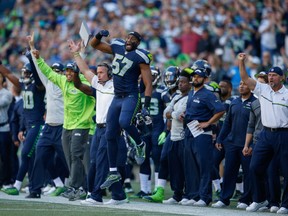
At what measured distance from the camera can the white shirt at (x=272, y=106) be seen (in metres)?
13.0

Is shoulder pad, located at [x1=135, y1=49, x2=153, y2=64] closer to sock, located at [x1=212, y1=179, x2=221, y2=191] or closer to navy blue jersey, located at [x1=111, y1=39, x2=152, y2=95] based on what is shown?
navy blue jersey, located at [x1=111, y1=39, x2=152, y2=95]

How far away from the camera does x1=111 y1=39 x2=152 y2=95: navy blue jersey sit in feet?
43.8

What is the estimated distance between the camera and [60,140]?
15.4 m

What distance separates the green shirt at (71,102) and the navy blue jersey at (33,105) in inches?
Answer: 40.5

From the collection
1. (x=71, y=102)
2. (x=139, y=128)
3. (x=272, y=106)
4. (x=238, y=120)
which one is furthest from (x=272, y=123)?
(x=71, y=102)

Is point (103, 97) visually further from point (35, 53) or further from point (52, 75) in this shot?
point (35, 53)

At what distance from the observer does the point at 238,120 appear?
47.6 feet

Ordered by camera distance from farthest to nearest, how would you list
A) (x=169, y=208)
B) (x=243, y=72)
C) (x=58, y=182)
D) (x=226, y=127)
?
1. (x=58, y=182)
2. (x=226, y=127)
3. (x=169, y=208)
4. (x=243, y=72)

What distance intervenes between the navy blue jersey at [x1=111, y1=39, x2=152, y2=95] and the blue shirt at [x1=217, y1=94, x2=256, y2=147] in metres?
1.79

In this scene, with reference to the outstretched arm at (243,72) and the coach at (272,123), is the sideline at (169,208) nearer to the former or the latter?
the coach at (272,123)

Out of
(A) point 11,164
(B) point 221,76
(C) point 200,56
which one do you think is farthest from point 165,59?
(A) point 11,164

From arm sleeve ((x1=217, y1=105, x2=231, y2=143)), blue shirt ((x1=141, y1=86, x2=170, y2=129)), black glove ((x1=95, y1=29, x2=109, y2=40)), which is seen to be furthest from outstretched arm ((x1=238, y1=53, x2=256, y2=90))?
blue shirt ((x1=141, y1=86, x2=170, y2=129))

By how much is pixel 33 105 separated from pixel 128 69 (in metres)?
3.10

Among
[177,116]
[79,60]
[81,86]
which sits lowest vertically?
[177,116]
